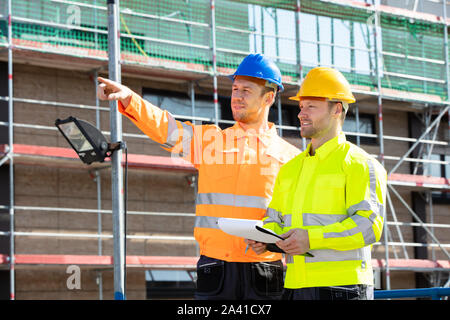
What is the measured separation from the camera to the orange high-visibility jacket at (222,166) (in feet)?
14.6

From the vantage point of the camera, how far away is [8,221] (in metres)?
13.9

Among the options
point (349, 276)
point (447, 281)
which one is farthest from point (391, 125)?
point (349, 276)

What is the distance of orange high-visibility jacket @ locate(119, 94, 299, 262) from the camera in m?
4.46

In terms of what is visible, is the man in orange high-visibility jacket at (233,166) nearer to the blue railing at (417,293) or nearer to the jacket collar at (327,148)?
the jacket collar at (327,148)

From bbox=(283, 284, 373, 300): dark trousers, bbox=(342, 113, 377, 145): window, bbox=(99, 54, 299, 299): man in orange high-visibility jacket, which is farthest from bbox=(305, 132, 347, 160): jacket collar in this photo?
bbox=(342, 113, 377, 145): window

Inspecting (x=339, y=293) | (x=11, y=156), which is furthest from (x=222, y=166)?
(x=11, y=156)

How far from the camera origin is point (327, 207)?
12.5 ft

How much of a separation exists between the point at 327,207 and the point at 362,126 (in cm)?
1487

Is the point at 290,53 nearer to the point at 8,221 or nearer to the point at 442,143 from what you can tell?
the point at 442,143

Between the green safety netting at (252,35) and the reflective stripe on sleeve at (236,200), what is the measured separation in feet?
32.6

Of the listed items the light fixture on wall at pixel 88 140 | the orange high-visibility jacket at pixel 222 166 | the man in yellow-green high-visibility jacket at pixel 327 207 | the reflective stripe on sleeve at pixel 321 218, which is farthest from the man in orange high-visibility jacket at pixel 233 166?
the light fixture on wall at pixel 88 140

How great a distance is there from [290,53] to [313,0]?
1.30m

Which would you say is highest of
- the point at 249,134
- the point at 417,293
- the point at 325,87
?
the point at 325,87

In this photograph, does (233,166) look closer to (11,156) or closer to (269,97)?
(269,97)
